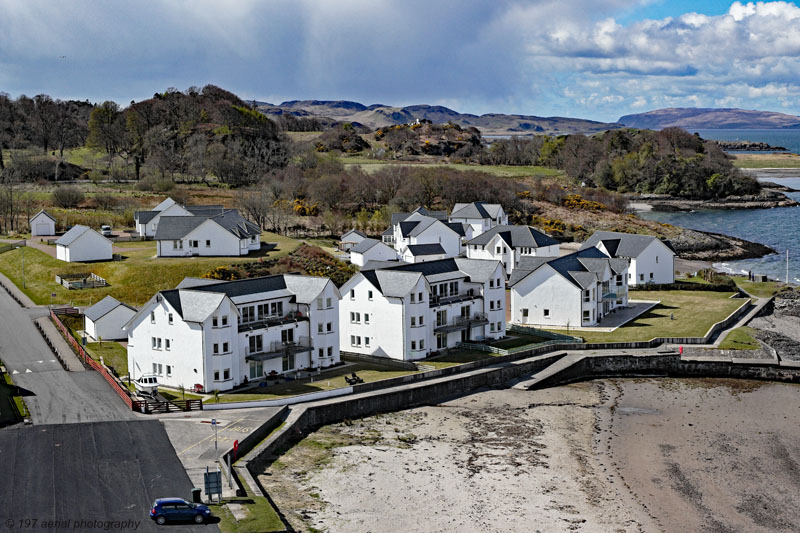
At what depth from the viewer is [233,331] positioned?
4266 cm

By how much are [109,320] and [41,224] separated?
35.7m

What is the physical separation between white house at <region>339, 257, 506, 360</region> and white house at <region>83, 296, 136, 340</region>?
1346 cm

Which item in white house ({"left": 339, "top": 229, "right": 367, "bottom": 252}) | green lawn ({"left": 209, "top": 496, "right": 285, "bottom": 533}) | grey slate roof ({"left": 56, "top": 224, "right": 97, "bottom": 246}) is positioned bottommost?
green lawn ({"left": 209, "top": 496, "right": 285, "bottom": 533})

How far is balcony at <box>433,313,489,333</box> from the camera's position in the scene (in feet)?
168

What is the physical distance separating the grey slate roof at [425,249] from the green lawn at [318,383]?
29.2 meters

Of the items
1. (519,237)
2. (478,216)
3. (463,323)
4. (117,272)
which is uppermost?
(478,216)

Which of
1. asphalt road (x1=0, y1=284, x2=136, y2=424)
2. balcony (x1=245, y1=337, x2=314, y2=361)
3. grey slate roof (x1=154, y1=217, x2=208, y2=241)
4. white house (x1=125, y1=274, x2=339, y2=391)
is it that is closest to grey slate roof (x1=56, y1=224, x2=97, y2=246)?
grey slate roof (x1=154, y1=217, x2=208, y2=241)

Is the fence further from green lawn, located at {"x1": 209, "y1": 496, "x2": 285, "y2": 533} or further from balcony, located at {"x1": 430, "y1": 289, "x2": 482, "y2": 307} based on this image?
balcony, located at {"x1": 430, "y1": 289, "x2": 482, "y2": 307}

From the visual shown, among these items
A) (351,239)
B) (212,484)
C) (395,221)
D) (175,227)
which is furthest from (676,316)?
(212,484)

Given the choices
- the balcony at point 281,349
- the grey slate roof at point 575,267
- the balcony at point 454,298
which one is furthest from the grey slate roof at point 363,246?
the balcony at point 281,349

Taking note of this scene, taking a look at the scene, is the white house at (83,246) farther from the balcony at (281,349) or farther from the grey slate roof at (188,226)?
the balcony at (281,349)

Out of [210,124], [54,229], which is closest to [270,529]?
[54,229]

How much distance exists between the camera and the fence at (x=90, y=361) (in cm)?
4050

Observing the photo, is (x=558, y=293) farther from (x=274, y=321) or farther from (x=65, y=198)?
(x=65, y=198)
